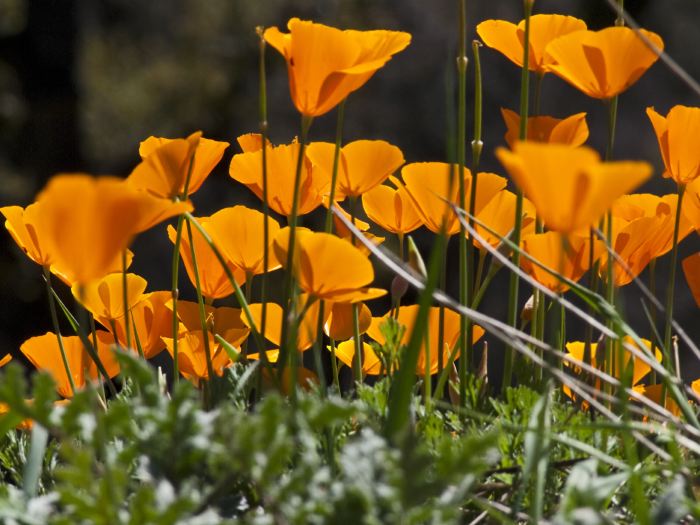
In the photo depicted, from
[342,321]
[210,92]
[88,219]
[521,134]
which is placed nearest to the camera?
[88,219]

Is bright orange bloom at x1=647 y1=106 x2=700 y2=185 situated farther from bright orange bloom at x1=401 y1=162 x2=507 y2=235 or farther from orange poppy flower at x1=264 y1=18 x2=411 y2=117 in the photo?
orange poppy flower at x1=264 y1=18 x2=411 y2=117

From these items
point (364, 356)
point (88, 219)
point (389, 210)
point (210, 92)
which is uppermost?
point (88, 219)

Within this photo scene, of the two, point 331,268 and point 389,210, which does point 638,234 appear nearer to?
point 389,210

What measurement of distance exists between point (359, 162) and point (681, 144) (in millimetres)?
273

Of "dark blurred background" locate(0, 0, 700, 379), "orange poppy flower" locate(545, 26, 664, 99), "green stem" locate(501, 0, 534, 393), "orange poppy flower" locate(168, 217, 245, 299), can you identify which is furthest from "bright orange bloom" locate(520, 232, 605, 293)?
"dark blurred background" locate(0, 0, 700, 379)

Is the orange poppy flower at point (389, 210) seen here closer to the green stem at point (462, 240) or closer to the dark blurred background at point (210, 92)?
the green stem at point (462, 240)

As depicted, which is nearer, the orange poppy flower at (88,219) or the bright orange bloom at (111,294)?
the orange poppy flower at (88,219)

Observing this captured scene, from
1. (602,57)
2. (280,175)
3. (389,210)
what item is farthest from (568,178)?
(389,210)

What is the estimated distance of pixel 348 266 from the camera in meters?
0.73

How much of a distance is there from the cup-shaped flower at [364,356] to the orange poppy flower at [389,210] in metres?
0.12

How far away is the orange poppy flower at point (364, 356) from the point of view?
1.04 meters

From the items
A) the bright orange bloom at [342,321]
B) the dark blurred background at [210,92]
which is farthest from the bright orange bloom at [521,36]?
the dark blurred background at [210,92]

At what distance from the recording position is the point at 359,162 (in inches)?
37.9

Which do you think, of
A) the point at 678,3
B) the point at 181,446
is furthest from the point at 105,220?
the point at 678,3
